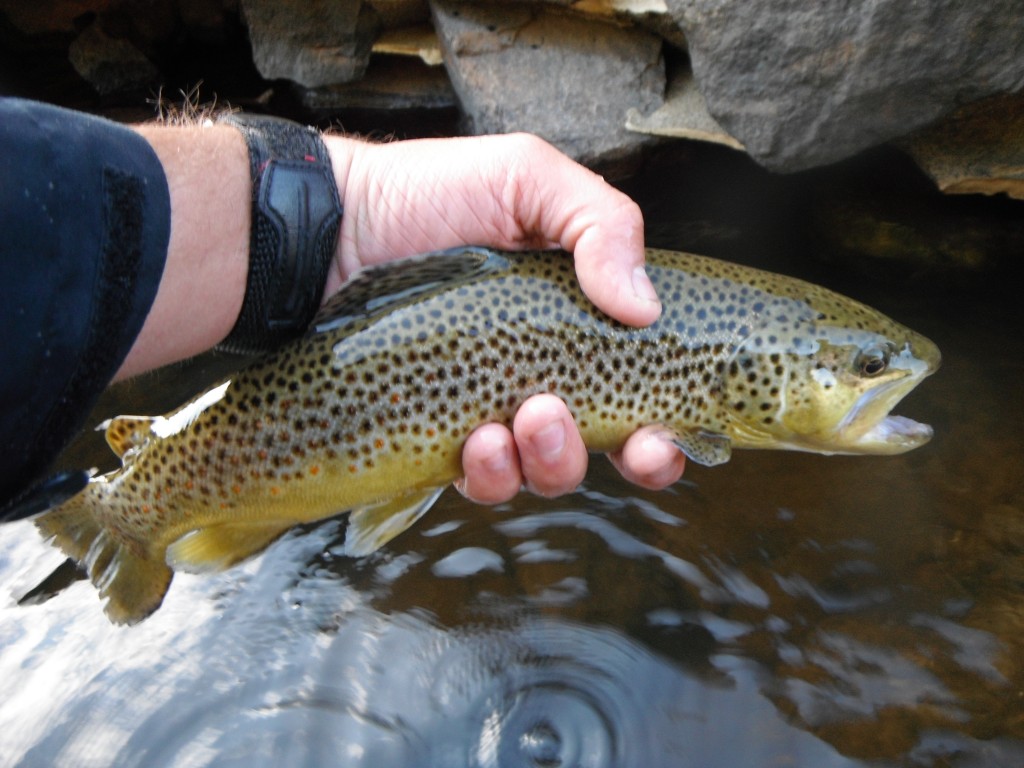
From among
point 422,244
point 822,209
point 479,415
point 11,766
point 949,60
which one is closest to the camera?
point 479,415

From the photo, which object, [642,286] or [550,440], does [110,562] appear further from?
[642,286]

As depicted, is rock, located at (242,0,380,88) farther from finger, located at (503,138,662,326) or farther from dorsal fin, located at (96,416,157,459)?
dorsal fin, located at (96,416,157,459)

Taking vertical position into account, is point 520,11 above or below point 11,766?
above

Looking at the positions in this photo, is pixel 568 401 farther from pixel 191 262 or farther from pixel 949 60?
pixel 949 60

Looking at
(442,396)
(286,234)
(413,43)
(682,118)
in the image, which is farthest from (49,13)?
(442,396)

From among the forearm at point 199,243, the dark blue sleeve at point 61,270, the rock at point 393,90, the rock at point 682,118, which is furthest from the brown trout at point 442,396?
the rock at point 393,90

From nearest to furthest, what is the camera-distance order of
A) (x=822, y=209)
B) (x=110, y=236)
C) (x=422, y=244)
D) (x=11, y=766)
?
(x=110, y=236) → (x=422, y=244) → (x=11, y=766) → (x=822, y=209)

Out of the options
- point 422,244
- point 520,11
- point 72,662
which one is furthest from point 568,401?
point 520,11
